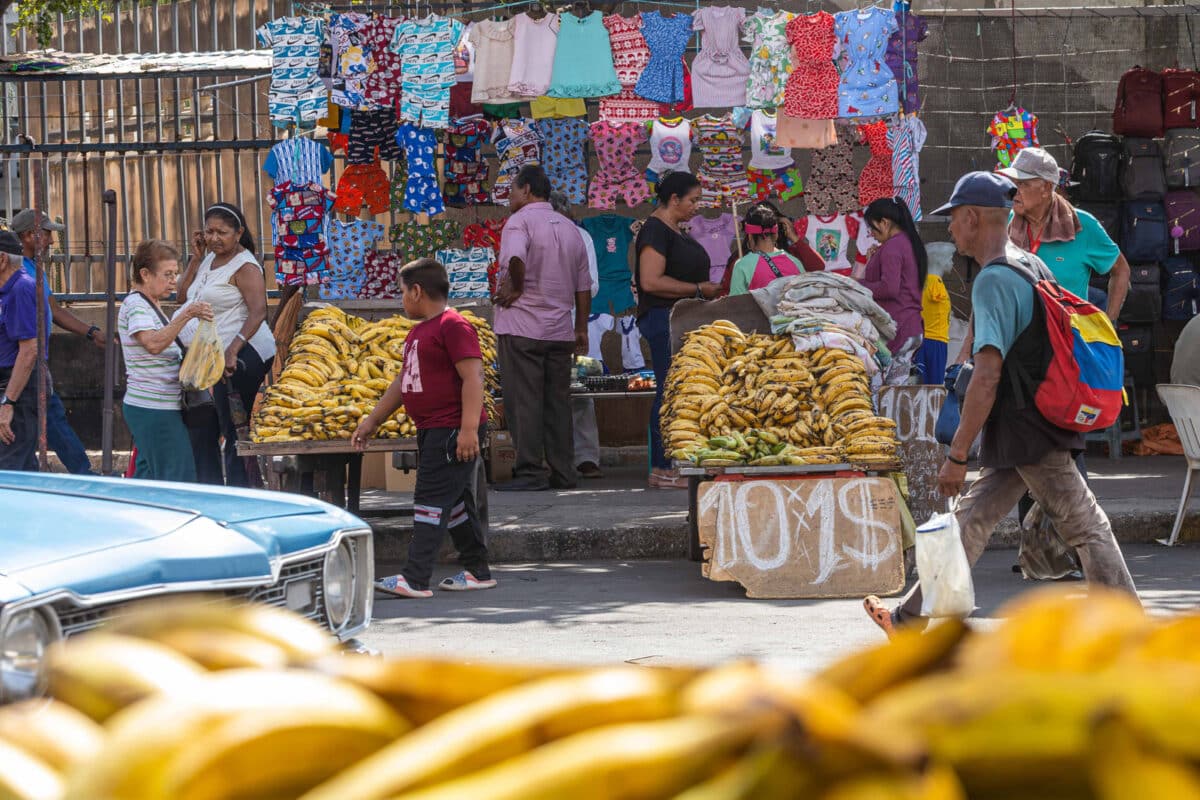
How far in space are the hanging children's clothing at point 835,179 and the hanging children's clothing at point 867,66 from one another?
1.09m

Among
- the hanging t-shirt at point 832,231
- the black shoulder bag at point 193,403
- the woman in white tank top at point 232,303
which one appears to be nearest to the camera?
the black shoulder bag at point 193,403

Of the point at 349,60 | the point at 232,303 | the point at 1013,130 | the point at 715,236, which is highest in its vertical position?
the point at 349,60

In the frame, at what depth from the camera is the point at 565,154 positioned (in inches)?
516

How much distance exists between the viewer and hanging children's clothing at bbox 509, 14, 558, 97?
12.2 m

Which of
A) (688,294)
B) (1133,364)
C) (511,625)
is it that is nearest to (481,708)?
(511,625)

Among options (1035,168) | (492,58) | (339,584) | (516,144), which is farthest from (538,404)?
(339,584)

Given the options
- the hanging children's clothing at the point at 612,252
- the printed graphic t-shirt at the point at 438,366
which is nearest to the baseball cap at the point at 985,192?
the printed graphic t-shirt at the point at 438,366

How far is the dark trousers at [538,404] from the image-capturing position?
38.2ft

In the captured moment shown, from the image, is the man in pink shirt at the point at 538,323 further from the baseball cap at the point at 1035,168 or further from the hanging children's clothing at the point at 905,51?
the baseball cap at the point at 1035,168

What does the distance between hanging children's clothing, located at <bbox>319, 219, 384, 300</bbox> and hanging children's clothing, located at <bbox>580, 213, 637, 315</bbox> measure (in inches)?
85.4

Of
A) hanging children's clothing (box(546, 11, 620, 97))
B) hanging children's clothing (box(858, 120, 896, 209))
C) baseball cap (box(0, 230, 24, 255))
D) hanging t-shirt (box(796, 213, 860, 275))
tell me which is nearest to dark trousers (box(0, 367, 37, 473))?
baseball cap (box(0, 230, 24, 255))

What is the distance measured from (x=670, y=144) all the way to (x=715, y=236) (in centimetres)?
91

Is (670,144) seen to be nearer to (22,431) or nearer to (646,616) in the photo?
(22,431)

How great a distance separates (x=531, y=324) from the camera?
11578mm
